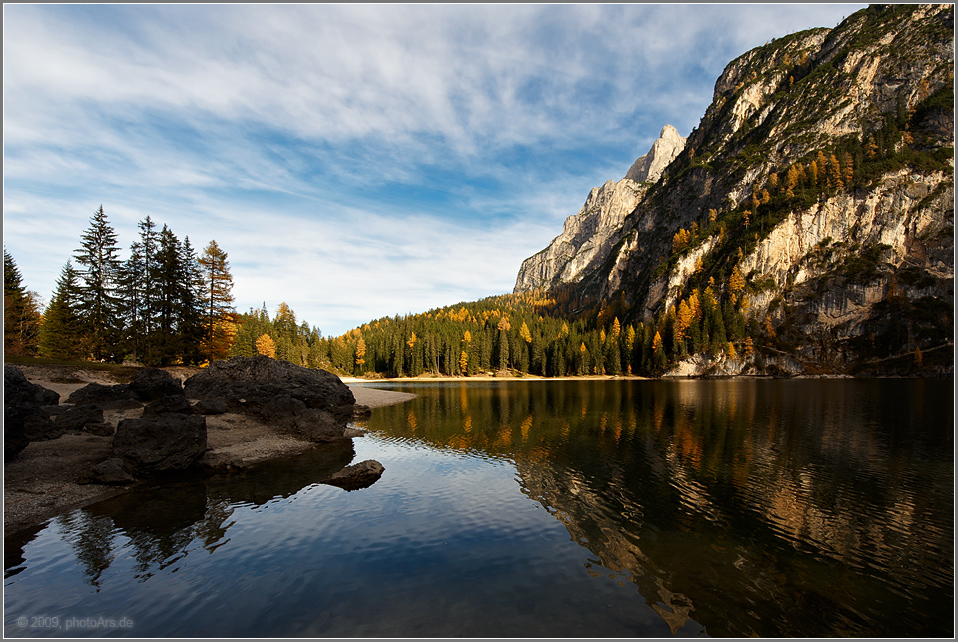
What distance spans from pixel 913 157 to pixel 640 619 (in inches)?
9482

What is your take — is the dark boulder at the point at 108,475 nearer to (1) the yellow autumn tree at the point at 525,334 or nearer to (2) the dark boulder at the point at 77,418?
(2) the dark boulder at the point at 77,418

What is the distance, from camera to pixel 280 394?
41.8 m

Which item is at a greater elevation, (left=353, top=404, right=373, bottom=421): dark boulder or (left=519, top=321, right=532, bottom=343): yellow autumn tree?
(left=519, top=321, right=532, bottom=343): yellow autumn tree

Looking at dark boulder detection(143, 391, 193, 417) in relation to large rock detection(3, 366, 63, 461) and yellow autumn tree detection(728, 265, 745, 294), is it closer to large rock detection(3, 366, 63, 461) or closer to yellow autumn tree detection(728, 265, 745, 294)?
large rock detection(3, 366, 63, 461)

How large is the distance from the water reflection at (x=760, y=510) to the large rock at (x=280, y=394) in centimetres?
773

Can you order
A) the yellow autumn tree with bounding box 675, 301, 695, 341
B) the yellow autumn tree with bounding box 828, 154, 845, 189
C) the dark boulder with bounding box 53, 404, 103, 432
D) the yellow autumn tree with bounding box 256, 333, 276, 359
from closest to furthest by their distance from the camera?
the dark boulder with bounding box 53, 404, 103, 432
the yellow autumn tree with bounding box 256, 333, 276, 359
the yellow autumn tree with bounding box 675, 301, 695, 341
the yellow autumn tree with bounding box 828, 154, 845, 189

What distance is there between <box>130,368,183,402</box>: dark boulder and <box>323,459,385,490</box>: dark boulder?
27367 millimetres

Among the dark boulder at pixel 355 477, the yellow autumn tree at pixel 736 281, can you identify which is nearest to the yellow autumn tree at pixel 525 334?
the yellow autumn tree at pixel 736 281

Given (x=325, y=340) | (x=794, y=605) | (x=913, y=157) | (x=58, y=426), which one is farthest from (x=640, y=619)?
(x=913, y=157)

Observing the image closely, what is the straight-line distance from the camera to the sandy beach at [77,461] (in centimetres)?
1877

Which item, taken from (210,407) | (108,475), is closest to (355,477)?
(108,475)

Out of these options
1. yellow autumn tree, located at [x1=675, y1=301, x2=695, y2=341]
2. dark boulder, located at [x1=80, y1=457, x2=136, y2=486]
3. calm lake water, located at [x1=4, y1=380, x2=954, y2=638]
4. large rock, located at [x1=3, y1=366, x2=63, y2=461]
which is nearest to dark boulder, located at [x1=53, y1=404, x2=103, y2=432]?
large rock, located at [x1=3, y1=366, x2=63, y2=461]

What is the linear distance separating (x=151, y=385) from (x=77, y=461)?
1832cm

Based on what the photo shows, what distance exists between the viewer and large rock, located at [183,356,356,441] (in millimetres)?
38500
